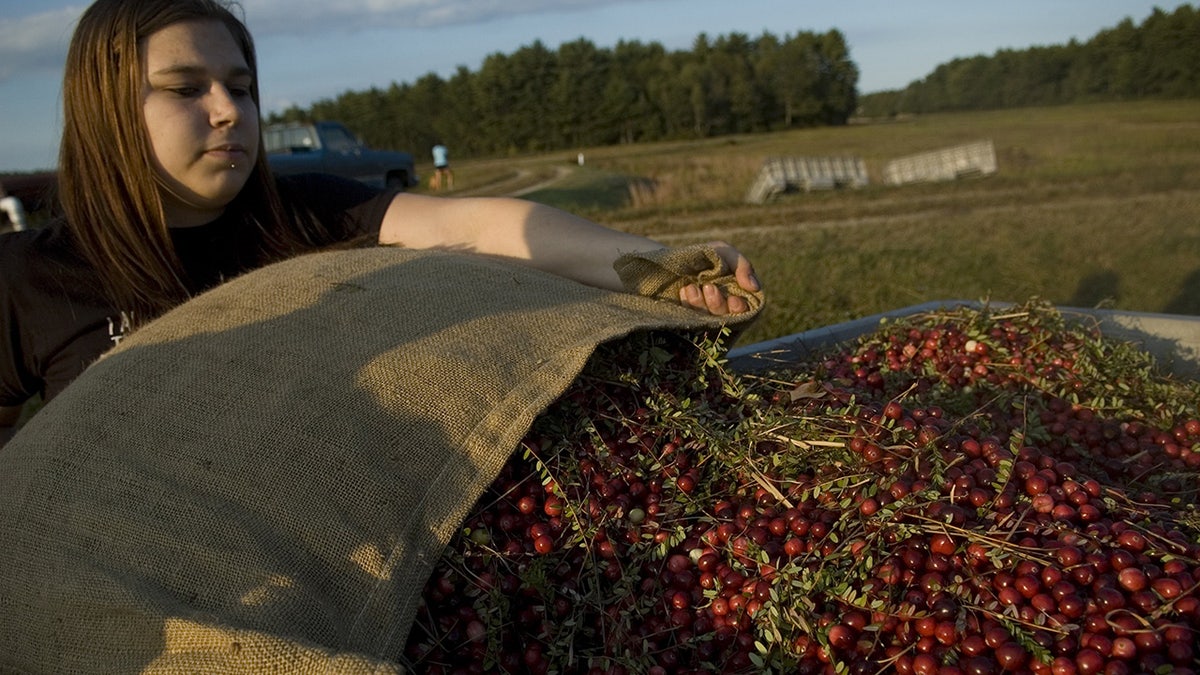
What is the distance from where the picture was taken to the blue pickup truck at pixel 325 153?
1698cm

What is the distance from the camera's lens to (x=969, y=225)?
9.88 meters

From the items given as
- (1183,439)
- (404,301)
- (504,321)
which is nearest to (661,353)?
(504,321)

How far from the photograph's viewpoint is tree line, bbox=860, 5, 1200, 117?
25.1m

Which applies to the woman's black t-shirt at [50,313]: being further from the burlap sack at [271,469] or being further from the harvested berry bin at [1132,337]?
the harvested berry bin at [1132,337]

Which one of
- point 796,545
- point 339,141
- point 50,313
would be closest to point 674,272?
point 796,545

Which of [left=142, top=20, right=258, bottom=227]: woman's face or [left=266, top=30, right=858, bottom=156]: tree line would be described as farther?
[left=266, top=30, right=858, bottom=156]: tree line

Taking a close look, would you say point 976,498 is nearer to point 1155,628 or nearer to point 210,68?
point 1155,628

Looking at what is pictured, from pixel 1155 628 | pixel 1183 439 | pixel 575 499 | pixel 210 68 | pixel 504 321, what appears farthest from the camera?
pixel 210 68

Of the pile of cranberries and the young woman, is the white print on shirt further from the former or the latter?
the pile of cranberries

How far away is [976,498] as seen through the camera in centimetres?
143

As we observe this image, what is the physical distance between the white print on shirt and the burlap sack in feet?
1.47

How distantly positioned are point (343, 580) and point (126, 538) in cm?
35

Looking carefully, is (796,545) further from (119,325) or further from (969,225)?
(969,225)

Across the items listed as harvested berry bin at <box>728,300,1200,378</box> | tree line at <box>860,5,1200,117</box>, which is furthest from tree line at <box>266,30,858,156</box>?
harvested berry bin at <box>728,300,1200,378</box>
